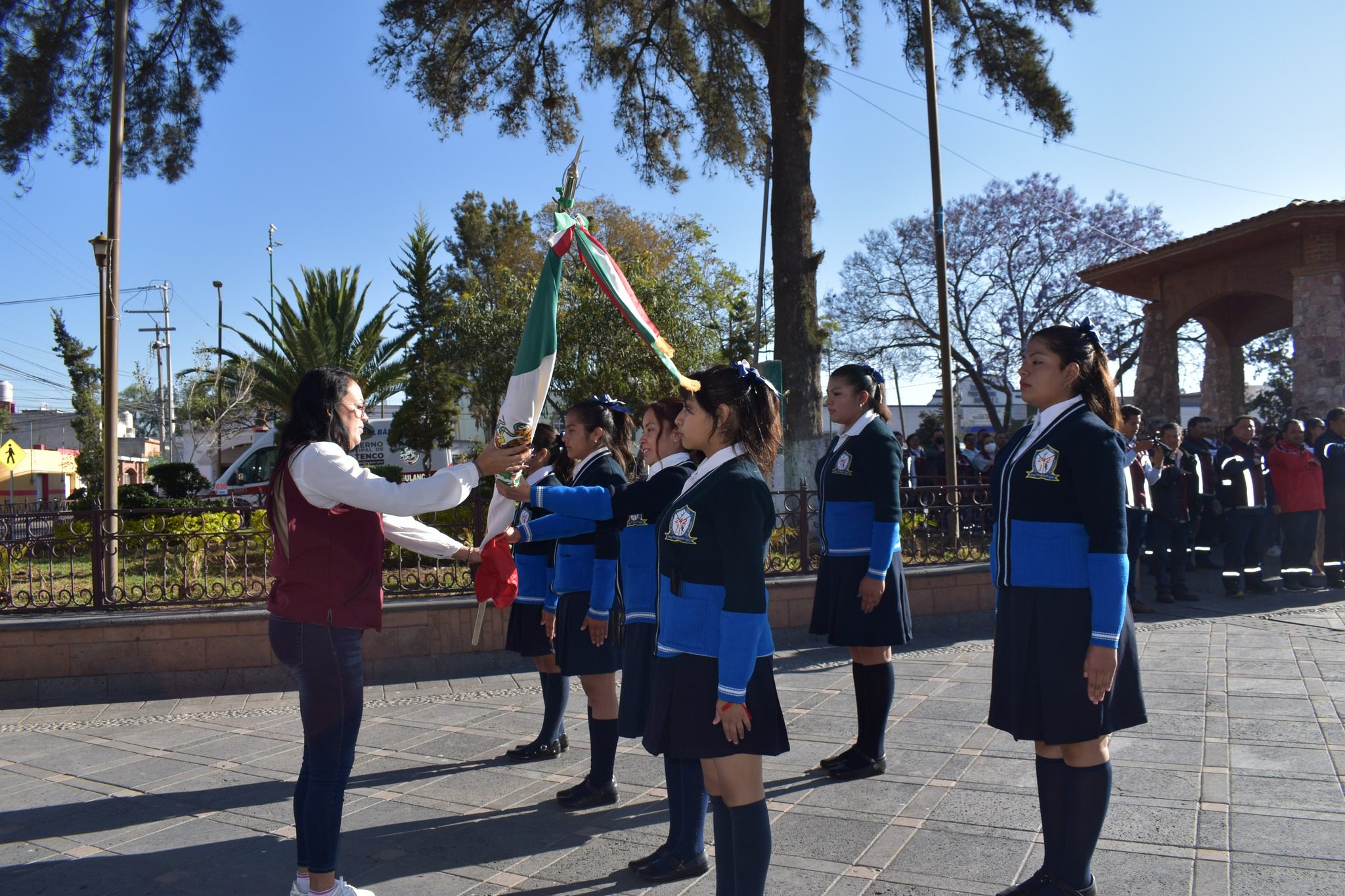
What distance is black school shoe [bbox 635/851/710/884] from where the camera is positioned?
344cm

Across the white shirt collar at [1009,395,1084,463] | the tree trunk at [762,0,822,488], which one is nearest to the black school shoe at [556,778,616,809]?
the white shirt collar at [1009,395,1084,463]

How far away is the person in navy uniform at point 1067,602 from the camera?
2.92 metres

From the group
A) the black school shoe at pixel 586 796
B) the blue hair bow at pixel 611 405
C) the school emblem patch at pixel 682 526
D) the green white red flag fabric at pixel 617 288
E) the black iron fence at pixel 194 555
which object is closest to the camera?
the school emblem patch at pixel 682 526

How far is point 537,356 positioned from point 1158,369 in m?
16.0

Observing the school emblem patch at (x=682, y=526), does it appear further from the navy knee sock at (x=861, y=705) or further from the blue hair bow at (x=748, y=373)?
the navy knee sock at (x=861, y=705)

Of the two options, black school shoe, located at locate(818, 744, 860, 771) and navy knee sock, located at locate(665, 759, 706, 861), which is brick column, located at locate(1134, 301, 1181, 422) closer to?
black school shoe, located at locate(818, 744, 860, 771)

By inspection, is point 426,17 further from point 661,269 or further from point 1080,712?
point 661,269

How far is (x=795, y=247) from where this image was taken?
1165 centimetres

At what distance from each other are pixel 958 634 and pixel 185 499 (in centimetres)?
1386

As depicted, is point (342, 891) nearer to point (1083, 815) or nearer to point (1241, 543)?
point (1083, 815)

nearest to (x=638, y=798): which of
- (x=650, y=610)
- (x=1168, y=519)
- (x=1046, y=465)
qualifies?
(x=650, y=610)

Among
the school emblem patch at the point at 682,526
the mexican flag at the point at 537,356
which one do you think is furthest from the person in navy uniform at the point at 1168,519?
the school emblem patch at the point at 682,526

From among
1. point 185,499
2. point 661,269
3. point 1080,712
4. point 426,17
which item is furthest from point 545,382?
point 661,269

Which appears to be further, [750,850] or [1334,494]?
[1334,494]
